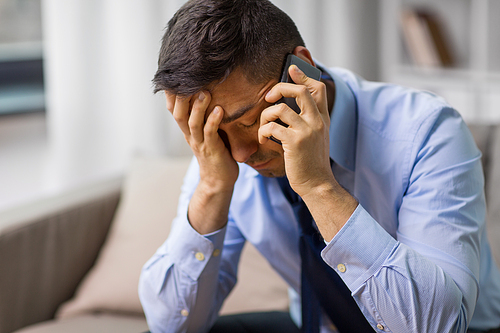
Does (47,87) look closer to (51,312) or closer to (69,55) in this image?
(69,55)

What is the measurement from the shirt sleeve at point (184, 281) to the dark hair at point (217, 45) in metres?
0.32

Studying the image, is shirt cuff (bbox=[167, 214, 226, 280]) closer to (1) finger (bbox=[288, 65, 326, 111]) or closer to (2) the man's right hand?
(2) the man's right hand

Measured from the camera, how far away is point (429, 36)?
2285mm

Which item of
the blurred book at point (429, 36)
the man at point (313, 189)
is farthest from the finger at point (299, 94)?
the blurred book at point (429, 36)

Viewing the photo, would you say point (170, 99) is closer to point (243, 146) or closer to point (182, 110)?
point (182, 110)

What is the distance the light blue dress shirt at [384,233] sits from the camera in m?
0.73

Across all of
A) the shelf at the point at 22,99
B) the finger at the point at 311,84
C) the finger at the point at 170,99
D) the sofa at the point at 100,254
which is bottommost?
the sofa at the point at 100,254

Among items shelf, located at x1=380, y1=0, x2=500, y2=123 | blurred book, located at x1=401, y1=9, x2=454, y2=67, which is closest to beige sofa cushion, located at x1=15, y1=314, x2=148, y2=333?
shelf, located at x1=380, y1=0, x2=500, y2=123

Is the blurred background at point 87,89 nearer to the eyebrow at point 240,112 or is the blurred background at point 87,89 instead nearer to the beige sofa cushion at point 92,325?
the beige sofa cushion at point 92,325

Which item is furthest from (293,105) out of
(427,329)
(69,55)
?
(69,55)

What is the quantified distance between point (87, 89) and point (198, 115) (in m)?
1.26

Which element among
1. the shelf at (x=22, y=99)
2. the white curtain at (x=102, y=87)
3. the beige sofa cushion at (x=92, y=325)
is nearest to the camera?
the beige sofa cushion at (x=92, y=325)

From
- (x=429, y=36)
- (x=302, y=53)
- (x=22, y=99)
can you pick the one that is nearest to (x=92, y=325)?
(x=302, y=53)

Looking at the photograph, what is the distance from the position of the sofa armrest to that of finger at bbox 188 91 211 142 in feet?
2.35
